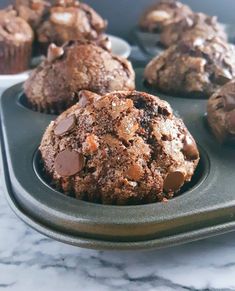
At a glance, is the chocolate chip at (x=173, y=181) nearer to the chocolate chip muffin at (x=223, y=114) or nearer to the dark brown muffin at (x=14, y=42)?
the chocolate chip muffin at (x=223, y=114)

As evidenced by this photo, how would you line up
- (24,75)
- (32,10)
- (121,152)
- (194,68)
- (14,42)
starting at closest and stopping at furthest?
(121,152) < (194,68) < (24,75) < (14,42) < (32,10)

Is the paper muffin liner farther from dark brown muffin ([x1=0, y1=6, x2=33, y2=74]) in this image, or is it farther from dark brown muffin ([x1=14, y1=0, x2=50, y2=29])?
dark brown muffin ([x1=14, y1=0, x2=50, y2=29])

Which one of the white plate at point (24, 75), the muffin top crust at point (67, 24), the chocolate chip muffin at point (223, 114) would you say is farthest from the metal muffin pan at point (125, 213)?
the muffin top crust at point (67, 24)

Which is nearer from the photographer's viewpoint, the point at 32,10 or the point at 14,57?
the point at 14,57

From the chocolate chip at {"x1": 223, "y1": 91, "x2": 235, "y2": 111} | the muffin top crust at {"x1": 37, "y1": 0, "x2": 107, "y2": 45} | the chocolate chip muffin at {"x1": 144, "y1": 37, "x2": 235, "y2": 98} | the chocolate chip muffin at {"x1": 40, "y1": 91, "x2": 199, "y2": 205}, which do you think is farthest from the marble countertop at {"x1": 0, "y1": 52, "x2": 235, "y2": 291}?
the muffin top crust at {"x1": 37, "y1": 0, "x2": 107, "y2": 45}

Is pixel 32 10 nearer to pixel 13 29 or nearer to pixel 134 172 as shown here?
pixel 13 29

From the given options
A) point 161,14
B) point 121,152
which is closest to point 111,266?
point 121,152
